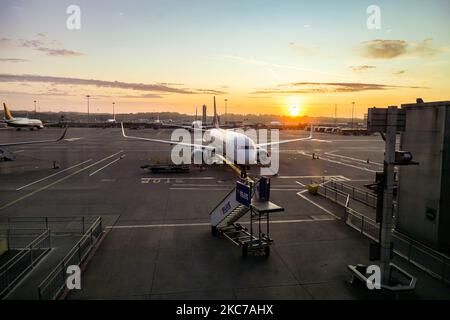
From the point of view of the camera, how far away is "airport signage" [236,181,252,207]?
1998 centimetres

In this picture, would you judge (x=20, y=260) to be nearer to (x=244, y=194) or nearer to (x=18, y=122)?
(x=244, y=194)

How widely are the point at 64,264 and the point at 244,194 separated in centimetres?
1047

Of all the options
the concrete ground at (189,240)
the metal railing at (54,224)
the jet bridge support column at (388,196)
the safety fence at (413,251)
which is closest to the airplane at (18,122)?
the concrete ground at (189,240)

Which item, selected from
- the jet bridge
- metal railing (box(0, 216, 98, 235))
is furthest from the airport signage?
metal railing (box(0, 216, 98, 235))

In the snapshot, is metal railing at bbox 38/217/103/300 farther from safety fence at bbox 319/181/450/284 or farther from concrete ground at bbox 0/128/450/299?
safety fence at bbox 319/181/450/284

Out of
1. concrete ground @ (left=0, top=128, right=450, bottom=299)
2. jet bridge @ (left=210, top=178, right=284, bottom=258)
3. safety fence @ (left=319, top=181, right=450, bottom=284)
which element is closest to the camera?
concrete ground @ (left=0, top=128, right=450, bottom=299)

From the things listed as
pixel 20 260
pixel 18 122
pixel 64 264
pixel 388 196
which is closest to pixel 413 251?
pixel 388 196

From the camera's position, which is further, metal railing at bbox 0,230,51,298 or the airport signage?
the airport signage

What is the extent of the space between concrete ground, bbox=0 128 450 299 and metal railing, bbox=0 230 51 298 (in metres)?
3.20

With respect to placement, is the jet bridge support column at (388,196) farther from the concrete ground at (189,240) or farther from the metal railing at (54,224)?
the metal railing at (54,224)

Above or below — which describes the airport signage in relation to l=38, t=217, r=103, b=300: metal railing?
above

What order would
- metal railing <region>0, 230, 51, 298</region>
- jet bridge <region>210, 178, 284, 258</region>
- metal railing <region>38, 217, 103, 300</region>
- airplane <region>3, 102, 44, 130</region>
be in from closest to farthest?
metal railing <region>38, 217, 103, 300</region>, metal railing <region>0, 230, 51, 298</region>, jet bridge <region>210, 178, 284, 258</region>, airplane <region>3, 102, 44, 130</region>
